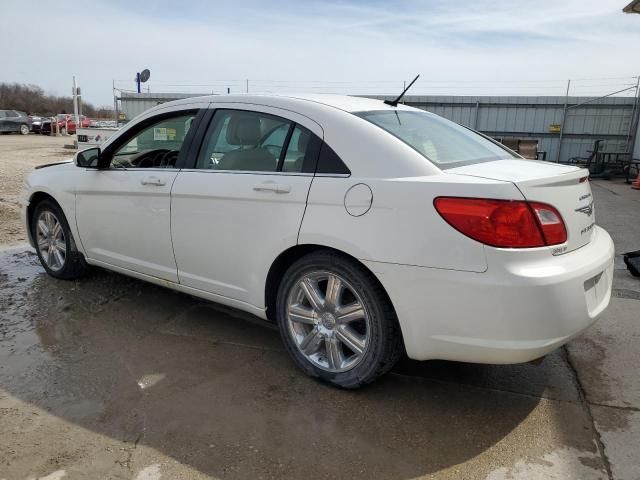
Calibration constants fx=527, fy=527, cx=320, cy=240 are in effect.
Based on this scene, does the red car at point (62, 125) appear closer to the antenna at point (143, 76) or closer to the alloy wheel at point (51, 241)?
the antenna at point (143, 76)

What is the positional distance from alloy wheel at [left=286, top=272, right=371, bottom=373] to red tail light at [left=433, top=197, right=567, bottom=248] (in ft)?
2.24

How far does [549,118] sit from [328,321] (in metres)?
16.9

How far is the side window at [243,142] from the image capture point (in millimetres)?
3104

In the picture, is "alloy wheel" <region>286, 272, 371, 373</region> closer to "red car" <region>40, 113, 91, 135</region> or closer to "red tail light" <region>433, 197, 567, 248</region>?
"red tail light" <region>433, 197, 567, 248</region>

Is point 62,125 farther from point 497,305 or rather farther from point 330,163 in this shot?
point 497,305

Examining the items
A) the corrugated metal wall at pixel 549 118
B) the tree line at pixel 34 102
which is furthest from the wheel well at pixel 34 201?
the tree line at pixel 34 102

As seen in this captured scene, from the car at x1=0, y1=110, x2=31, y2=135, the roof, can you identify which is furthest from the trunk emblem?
the car at x1=0, y1=110, x2=31, y2=135

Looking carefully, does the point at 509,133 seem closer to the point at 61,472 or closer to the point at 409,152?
the point at 409,152

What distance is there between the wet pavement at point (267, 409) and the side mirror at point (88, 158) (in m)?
1.16

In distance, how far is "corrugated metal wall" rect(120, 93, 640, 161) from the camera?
16797 millimetres

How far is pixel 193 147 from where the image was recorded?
136 inches

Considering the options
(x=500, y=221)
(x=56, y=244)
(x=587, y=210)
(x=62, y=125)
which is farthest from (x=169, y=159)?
(x=62, y=125)

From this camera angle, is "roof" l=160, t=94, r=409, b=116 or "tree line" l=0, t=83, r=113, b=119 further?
"tree line" l=0, t=83, r=113, b=119

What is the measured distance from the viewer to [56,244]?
4621 millimetres
